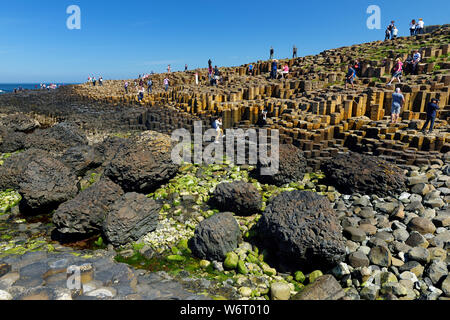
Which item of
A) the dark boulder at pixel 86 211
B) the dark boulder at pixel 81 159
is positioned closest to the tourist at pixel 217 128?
the dark boulder at pixel 81 159

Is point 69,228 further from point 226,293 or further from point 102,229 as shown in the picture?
point 226,293

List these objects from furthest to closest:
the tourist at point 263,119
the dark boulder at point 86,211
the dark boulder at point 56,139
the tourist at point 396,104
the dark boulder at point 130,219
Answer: the dark boulder at point 56,139 → the tourist at point 263,119 → the tourist at point 396,104 → the dark boulder at point 86,211 → the dark boulder at point 130,219

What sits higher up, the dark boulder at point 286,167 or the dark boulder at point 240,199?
the dark boulder at point 286,167

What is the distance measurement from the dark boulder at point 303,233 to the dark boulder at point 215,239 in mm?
846

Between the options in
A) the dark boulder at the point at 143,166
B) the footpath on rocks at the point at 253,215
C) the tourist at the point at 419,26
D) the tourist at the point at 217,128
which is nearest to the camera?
the footpath on rocks at the point at 253,215

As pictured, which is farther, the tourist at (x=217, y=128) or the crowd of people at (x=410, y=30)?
the crowd of people at (x=410, y=30)

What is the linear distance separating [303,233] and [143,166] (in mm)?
6322

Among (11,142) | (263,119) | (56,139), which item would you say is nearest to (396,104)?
(263,119)

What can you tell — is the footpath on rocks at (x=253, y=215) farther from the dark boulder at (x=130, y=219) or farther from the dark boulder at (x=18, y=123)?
the dark boulder at (x=18, y=123)

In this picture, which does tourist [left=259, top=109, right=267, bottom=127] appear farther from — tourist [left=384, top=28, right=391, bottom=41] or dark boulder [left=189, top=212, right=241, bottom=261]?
tourist [left=384, top=28, right=391, bottom=41]

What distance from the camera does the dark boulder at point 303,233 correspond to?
254 inches

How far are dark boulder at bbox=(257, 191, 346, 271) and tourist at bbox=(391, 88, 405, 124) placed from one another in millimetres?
Answer: 7089

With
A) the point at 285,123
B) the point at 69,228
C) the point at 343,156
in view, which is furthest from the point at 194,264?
the point at 285,123

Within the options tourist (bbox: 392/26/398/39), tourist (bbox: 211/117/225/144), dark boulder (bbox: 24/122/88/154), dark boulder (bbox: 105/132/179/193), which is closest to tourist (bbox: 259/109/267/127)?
tourist (bbox: 211/117/225/144)
